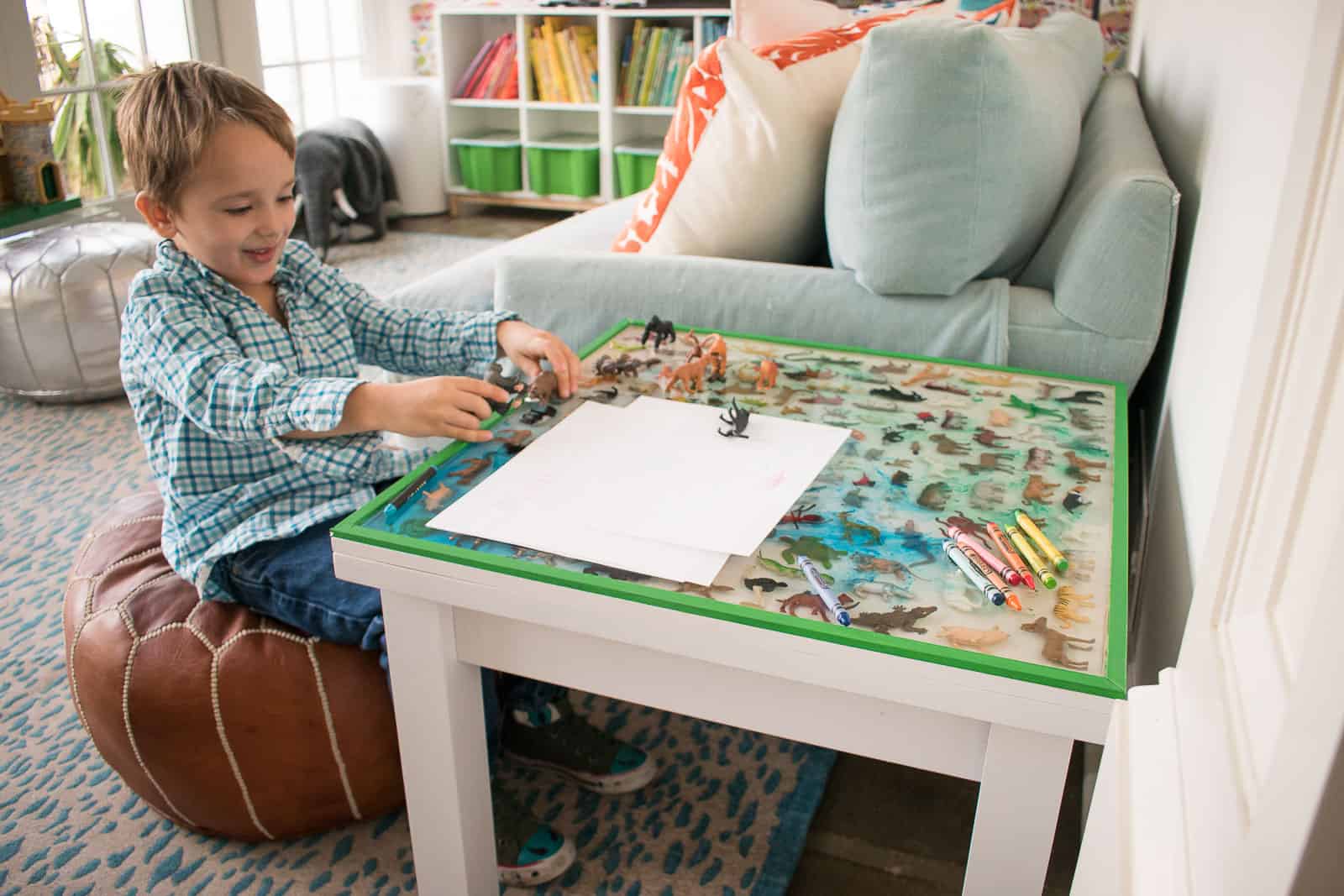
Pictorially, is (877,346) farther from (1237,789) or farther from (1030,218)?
(1237,789)

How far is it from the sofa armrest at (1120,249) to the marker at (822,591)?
0.59m

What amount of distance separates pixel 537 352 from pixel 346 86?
11.3ft

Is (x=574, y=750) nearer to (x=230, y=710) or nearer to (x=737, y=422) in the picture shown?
(x=230, y=710)

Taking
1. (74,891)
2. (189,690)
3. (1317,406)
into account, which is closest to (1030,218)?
(1317,406)

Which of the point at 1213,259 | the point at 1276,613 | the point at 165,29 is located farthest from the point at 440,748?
the point at 165,29

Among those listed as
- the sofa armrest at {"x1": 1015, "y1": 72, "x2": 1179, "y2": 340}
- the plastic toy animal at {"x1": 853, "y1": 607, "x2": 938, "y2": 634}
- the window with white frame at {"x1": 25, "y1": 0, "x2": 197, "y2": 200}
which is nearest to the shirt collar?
the plastic toy animal at {"x1": 853, "y1": 607, "x2": 938, "y2": 634}

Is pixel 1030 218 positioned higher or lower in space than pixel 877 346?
higher

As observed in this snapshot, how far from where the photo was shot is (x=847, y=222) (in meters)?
1.19

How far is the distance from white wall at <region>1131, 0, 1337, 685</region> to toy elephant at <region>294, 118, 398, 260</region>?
278cm

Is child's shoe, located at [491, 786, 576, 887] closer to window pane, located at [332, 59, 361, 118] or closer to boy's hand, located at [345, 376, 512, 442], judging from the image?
boy's hand, located at [345, 376, 512, 442]

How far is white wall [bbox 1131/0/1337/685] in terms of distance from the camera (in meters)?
0.66

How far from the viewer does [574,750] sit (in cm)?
120

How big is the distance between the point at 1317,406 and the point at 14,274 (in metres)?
2.48

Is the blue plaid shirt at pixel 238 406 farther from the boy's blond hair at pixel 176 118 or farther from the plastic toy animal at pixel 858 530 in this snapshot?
the plastic toy animal at pixel 858 530
